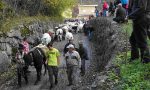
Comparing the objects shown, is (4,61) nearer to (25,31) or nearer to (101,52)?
(101,52)

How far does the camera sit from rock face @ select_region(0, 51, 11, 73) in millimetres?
22656

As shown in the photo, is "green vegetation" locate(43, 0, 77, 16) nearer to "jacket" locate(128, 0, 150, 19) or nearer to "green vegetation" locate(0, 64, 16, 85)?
"green vegetation" locate(0, 64, 16, 85)

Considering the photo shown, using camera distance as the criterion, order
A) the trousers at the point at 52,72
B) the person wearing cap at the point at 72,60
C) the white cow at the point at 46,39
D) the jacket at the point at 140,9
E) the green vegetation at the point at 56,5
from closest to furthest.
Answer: the jacket at the point at 140,9
the person wearing cap at the point at 72,60
the trousers at the point at 52,72
the white cow at the point at 46,39
the green vegetation at the point at 56,5

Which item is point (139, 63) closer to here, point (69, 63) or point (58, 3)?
point (69, 63)

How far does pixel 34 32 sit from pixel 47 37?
18.7 feet

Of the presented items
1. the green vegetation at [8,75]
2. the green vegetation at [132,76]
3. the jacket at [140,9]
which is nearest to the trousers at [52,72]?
the green vegetation at [8,75]

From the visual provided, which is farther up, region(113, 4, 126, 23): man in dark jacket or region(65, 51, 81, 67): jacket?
region(113, 4, 126, 23): man in dark jacket

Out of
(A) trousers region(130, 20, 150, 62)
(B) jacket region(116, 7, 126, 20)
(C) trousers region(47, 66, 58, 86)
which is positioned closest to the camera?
(A) trousers region(130, 20, 150, 62)

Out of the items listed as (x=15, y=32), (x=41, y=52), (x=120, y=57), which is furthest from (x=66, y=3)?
(x=120, y=57)

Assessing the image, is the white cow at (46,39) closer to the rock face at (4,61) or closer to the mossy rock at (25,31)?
the mossy rock at (25,31)

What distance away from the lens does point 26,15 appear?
3541 cm

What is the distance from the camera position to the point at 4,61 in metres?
23.1

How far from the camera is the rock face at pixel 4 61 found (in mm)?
22656

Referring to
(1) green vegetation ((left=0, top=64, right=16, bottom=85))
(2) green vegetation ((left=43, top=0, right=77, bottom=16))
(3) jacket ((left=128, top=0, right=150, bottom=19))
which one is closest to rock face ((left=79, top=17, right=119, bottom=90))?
(3) jacket ((left=128, top=0, right=150, bottom=19))
